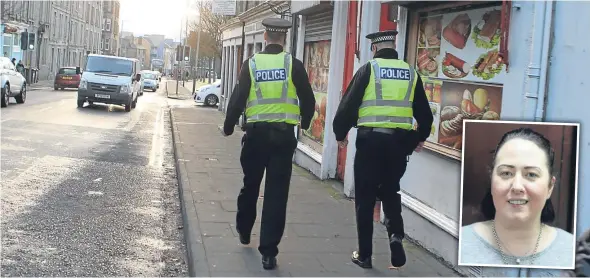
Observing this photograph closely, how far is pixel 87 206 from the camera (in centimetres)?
770

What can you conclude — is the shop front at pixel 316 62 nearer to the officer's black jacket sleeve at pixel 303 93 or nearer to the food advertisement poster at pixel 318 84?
the food advertisement poster at pixel 318 84

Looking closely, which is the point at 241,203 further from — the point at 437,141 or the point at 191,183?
the point at 191,183

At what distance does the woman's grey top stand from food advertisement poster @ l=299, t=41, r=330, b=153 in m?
6.65

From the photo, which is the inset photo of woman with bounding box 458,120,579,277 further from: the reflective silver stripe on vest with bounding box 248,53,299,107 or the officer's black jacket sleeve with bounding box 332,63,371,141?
the reflective silver stripe on vest with bounding box 248,53,299,107

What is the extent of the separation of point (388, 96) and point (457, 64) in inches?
41.3

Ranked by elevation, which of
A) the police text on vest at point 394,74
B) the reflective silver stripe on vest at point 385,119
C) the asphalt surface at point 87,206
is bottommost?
the asphalt surface at point 87,206

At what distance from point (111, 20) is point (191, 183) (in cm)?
8801

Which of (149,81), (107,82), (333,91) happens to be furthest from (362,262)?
(149,81)

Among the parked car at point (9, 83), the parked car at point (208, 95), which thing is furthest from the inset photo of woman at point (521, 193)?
the parked car at point (208, 95)

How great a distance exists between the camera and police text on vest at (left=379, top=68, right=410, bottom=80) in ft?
16.2

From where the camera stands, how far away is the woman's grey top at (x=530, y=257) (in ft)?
11.5

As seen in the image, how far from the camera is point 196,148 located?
13617mm

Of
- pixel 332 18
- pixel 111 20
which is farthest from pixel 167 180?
pixel 111 20

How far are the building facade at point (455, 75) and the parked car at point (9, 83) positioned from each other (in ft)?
48.4
